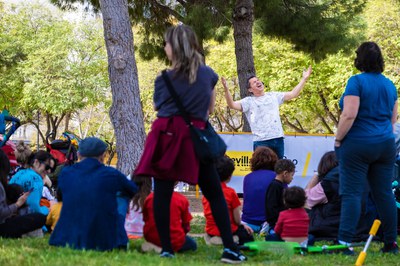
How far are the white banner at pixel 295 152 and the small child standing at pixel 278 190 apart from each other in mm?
6512

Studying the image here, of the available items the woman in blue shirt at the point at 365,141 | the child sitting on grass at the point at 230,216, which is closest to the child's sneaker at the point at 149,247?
the child sitting on grass at the point at 230,216

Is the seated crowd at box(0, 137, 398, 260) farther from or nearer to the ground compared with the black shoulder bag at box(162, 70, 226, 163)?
nearer to the ground

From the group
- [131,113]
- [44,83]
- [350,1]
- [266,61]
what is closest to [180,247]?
[131,113]

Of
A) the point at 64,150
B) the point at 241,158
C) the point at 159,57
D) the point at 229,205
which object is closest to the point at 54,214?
the point at 229,205

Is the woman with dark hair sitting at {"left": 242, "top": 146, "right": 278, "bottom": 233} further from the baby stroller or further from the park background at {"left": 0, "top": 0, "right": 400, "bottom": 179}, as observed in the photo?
the park background at {"left": 0, "top": 0, "right": 400, "bottom": 179}

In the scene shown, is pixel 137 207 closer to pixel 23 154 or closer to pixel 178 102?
pixel 178 102

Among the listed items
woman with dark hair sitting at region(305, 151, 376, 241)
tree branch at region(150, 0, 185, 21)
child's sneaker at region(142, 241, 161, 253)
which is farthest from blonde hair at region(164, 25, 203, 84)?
tree branch at region(150, 0, 185, 21)

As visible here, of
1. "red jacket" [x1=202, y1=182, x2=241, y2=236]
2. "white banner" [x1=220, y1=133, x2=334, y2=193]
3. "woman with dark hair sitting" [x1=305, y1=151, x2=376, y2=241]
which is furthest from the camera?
"white banner" [x1=220, y1=133, x2=334, y2=193]

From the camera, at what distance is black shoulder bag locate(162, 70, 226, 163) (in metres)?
5.74

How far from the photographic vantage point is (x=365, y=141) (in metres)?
6.56

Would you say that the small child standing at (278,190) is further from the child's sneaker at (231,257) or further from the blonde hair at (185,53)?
the blonde hair at (185,53)

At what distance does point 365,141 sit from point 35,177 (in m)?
3.94

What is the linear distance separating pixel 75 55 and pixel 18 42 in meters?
4.43

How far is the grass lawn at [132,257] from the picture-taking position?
544 cm
